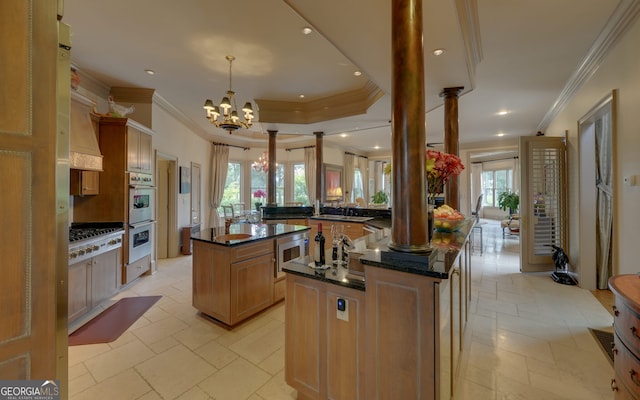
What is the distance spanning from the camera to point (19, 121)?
0.80 meters

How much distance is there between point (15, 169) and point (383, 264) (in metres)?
1.47

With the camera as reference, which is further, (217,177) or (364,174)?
(364,174)

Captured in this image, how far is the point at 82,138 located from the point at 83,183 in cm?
60

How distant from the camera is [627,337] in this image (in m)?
1.23

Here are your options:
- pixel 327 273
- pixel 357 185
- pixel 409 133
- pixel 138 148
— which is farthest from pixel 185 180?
pixel 357 185

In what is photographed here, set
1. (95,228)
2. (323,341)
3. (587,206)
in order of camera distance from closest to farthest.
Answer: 1. (323,341)
2. (95,228)
3. (587,206)

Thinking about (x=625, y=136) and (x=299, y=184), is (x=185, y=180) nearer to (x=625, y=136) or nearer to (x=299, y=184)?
(x=299, y=184)

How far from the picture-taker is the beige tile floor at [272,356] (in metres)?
1.86

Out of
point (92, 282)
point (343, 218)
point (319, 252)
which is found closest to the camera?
point (319, 252)

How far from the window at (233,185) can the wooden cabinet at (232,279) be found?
5.52 metres

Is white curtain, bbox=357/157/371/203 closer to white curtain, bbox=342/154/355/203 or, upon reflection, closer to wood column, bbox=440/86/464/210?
white curtain, bbox=342/154/355/203

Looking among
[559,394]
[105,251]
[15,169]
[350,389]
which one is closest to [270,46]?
[15,169]

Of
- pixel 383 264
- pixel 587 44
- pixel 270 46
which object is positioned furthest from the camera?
pixel 270 46

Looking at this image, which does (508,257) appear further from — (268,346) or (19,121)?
(19,121)
